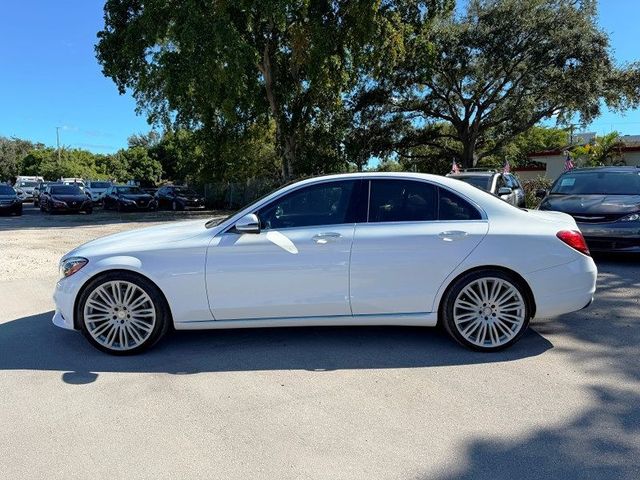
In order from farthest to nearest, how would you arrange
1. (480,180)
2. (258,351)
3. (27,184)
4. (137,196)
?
(27,184), (137,196), (480,180), (258,351)

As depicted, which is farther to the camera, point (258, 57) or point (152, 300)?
point (258, 57)

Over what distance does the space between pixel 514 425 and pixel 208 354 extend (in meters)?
2.70

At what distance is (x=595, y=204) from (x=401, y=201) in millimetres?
5539

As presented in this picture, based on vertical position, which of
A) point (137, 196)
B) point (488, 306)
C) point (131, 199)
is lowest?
point (488, 306)

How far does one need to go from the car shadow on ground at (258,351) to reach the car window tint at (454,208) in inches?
48.6

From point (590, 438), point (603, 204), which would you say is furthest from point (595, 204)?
point (590, 438)

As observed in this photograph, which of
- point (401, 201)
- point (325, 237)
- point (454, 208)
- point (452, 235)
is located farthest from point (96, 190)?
point (452, 235)

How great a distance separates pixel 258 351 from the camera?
4.78 metres

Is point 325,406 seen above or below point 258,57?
below

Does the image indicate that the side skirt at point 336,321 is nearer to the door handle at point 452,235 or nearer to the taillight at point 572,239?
the door handle at point 452,235

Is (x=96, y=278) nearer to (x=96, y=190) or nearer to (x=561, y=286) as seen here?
(x=561, y=286)

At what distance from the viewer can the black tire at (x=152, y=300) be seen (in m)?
4.65

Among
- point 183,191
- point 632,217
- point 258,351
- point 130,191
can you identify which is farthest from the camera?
point 183,191

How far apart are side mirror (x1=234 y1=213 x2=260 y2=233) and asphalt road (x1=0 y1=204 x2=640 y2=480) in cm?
115
